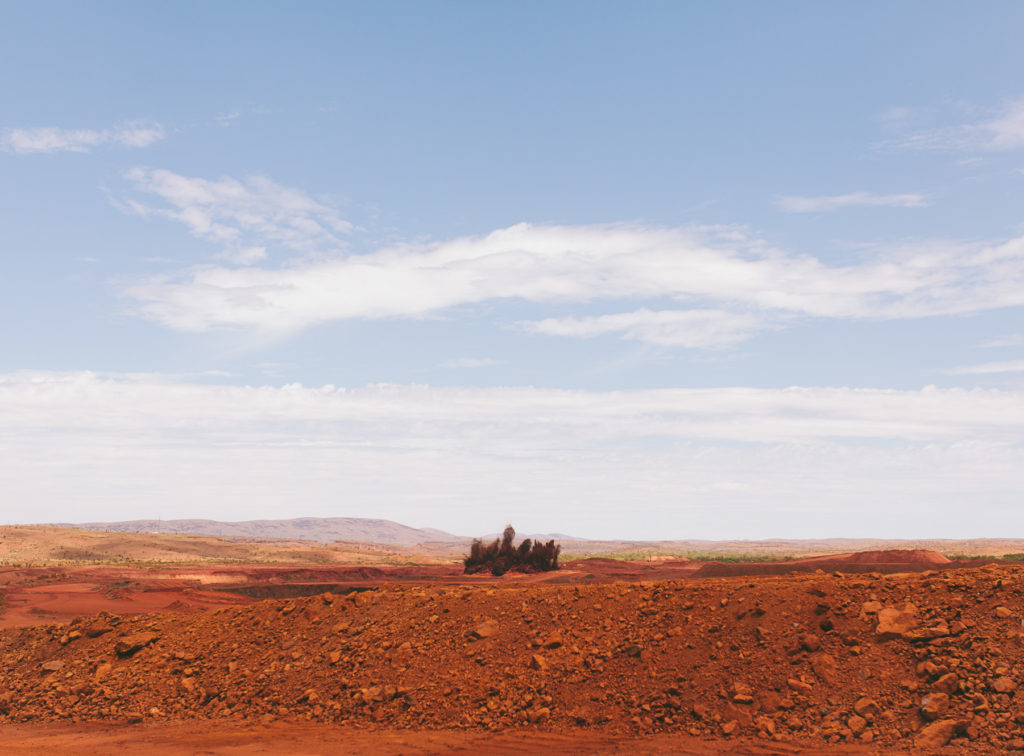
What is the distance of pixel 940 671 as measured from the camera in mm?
8461

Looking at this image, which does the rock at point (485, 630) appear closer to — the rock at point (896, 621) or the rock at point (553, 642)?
the rock at point (553, 642)

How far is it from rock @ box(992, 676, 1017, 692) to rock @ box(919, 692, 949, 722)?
0.48 m

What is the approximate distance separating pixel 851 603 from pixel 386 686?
6.15 metres

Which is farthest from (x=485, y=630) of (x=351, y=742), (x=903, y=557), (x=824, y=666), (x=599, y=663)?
(x=903, y=557)

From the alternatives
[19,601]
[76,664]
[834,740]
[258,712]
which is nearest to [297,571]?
[19,601]

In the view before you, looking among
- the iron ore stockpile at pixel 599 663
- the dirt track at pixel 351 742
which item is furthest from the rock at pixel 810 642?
the dirt track at pixel 351 742

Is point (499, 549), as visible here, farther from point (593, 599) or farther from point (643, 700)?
point (643, 700)

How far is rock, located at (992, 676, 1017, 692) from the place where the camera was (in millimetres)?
7930

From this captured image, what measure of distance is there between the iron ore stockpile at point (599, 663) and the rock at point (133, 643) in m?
0.02

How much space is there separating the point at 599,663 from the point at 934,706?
3812mm

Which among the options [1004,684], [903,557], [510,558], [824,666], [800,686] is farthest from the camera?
[510,558]

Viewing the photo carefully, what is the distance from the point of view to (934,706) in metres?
8.00

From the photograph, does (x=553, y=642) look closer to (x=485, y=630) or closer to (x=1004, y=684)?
(x=485, y=630)

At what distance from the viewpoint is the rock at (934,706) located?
26.0ft
